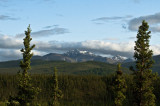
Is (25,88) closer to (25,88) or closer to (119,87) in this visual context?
(25,88)

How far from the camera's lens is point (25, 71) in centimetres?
4266

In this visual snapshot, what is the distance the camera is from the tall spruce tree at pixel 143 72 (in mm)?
54750

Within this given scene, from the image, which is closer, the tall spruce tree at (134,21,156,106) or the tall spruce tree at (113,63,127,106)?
the tall spruce tree at (134,21,156,106)

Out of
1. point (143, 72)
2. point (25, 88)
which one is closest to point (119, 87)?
point (143, 72)

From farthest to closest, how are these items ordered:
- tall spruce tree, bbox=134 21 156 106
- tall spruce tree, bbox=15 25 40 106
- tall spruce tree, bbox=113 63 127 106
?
tall spruce tree, bbox=113 63 127 106 → tall spruce tree, bbox=134 21 156 106 → tall spruce tree, bbox=15 25 40 106

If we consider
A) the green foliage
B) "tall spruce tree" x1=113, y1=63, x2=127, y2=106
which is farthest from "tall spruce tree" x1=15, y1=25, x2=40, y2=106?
"tall spruce tree" x1=113, y1=63, x2=127, y2=106

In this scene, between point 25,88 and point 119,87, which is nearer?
point 25,88

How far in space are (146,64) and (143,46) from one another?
13.8 feet

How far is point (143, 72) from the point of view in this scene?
184 ft

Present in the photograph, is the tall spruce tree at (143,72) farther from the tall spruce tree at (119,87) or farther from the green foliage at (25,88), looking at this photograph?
the green foliage at (25,88)

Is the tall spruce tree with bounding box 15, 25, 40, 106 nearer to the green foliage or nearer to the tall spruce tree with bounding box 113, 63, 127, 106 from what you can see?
the green foliage

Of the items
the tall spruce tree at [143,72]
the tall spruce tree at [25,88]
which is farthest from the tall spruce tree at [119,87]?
the tall spruce tree at [25,88]

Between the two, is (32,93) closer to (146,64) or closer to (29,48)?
(29,48)

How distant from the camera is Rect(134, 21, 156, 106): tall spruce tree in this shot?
54.8m
